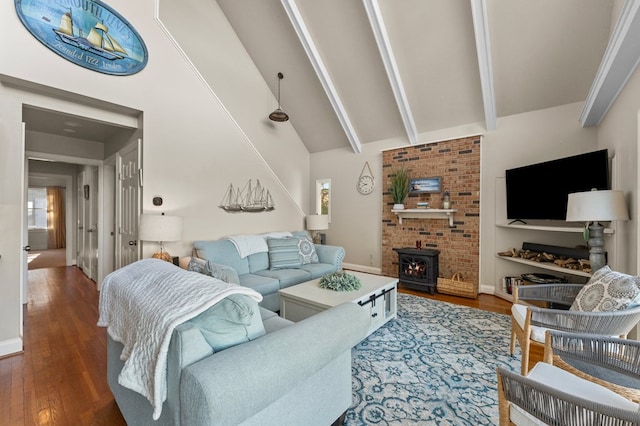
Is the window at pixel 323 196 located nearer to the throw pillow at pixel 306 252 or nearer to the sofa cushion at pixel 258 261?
the throw pillow at pixel 306 252


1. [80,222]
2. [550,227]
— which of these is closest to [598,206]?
[550,227]

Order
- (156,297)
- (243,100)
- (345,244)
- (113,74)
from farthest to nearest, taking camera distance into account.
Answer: (345,244), (243,100), (113,74), (156,297)

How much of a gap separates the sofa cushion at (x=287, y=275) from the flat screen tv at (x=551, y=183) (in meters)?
2.99

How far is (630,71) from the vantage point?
2.28 m

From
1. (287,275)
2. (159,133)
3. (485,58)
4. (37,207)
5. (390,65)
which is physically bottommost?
(287,275)

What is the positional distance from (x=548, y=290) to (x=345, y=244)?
380 cm

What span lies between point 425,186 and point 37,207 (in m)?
11.5

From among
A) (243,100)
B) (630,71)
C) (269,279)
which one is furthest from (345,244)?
(630,71)

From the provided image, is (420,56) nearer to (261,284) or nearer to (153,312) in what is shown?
(261,284)

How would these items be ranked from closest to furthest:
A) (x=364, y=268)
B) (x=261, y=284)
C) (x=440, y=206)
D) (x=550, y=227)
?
(x=261, y=284) → (x=550, y=227) → (x=440, y=206) → (x=364, y=268)

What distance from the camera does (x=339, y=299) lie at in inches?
98.3

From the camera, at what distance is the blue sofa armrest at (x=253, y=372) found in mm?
896

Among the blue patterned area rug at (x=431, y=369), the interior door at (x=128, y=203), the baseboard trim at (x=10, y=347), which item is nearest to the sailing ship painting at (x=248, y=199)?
the interior door at (x=128, y=203)

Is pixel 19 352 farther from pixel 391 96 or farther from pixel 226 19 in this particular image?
pixel 391 96
